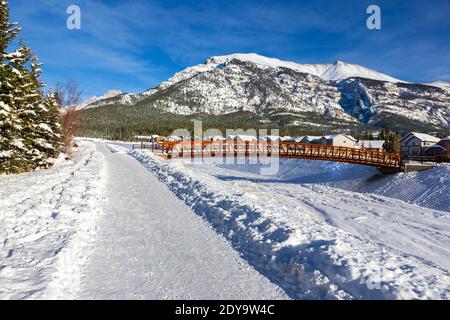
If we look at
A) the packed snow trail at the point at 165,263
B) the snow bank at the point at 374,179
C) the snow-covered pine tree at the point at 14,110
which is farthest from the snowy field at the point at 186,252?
the snow bank at the point at 374,179

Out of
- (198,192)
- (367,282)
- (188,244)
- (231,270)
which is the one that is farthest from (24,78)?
(367,282)

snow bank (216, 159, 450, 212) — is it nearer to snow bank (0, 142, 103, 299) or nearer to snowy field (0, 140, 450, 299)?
snowy field (0, 140, 450, 299)

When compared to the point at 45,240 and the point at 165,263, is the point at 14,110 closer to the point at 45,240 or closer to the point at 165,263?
the point at 45,240

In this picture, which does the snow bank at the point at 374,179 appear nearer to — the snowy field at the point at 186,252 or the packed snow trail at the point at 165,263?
the snowy field at the point at 186,252

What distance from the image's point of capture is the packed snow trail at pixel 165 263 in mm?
5656

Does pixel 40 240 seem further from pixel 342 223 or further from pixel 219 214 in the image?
pixel 342 223

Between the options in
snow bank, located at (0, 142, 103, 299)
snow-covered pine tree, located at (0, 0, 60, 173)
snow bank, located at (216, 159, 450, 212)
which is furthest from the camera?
snow bank, located at (216, 159, 450, 212)

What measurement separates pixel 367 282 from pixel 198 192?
1000 cm

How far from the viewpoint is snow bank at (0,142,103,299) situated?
550 centimetres

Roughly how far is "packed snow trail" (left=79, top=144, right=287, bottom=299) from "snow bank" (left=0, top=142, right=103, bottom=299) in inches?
14.1

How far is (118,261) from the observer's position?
693 cm

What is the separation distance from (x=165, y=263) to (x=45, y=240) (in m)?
3.21

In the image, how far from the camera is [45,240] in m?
7.86

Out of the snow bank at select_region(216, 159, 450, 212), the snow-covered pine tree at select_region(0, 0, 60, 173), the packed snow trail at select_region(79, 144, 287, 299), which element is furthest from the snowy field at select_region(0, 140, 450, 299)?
the snow bank at select_region(216, 159, 450, 212)
